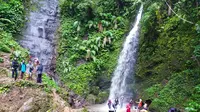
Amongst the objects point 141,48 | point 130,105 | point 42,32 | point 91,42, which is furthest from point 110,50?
point 130,105

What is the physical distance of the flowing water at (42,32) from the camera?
74.7 feet

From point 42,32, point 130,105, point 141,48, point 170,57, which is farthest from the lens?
point 42,32

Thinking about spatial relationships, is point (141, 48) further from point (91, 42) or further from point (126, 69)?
point (91, 42)

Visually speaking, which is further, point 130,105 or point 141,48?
point 141,48

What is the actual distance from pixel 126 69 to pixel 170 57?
169 inches

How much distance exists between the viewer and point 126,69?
21047mm

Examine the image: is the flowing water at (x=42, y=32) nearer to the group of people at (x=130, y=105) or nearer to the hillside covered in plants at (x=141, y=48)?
the hillside covered in plants at (x=141, y=48)

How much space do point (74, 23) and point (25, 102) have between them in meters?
15.5

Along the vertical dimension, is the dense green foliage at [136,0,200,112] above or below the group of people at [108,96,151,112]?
above

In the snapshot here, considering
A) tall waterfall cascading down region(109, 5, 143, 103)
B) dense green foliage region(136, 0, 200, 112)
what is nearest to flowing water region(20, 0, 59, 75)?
tall waterfall cascading down region(109, 5, 143, 103)

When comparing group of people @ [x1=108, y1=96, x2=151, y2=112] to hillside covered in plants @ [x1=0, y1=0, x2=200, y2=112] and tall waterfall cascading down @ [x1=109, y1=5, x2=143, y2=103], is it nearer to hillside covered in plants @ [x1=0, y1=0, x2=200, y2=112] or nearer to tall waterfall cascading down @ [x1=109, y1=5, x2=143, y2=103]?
hillside covered in plants @ [x1=0, y1=0, x2=200, y2=112]

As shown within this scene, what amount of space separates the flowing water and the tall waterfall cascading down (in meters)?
5.97

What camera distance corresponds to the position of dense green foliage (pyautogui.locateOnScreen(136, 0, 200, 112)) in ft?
51.7

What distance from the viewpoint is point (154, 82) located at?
18.0m
